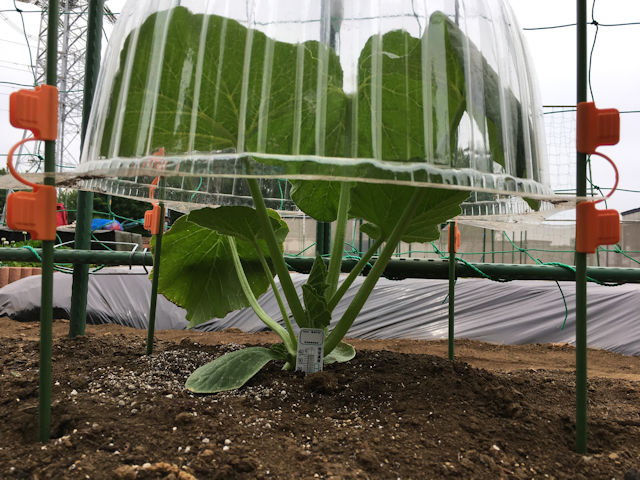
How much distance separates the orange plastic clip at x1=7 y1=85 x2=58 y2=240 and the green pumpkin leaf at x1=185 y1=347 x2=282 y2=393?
1.34 ft

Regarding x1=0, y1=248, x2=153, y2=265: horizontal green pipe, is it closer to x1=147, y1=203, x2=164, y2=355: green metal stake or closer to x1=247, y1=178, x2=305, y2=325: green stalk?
x1=147, y1=203, x2=164, y2=355: green metal stake

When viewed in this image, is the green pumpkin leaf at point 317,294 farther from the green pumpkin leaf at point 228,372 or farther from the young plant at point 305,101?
the young plant at point 305,101

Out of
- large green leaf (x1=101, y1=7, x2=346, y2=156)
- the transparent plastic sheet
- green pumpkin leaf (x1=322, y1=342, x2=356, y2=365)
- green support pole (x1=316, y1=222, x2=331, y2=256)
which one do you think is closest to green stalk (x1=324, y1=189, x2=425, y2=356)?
green pumpkin leaf (x1=322, y1=342, x2=356, y2=365)

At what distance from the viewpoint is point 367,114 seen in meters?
0.72

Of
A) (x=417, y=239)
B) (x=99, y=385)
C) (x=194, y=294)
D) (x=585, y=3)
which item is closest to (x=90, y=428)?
(x=99, y=385)

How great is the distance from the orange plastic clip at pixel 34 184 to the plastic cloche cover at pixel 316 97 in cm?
8

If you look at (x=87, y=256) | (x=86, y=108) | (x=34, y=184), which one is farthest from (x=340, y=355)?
(x=86, y=108)

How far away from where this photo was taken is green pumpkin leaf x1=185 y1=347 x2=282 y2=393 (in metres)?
1.01

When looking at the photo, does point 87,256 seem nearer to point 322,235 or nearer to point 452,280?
point 322,235

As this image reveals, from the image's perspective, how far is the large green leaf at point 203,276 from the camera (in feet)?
4.91

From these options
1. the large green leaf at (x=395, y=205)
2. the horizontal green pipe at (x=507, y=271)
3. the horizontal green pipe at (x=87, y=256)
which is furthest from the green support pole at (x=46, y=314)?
the horizontal green pipe at (x=507, y=271)

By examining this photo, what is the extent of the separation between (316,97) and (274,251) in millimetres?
419

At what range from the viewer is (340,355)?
123 cm

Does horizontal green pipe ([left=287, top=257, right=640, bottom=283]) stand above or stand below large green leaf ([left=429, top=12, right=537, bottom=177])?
below
